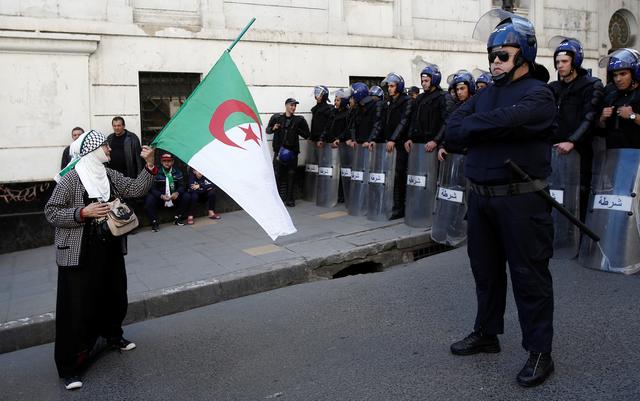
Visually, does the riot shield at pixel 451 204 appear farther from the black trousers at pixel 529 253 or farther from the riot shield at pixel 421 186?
the black trousers at pixel 529 253

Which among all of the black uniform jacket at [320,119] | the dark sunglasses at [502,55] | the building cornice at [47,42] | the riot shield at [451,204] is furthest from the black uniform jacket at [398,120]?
the dark sunglasses at [502,55]

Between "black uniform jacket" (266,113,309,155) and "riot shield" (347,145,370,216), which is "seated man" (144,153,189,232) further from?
"riot shield" (347,145,370,216)

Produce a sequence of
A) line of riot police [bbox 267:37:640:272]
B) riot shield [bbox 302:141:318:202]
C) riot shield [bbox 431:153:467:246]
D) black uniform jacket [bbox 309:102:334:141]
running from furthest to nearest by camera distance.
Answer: riot shield [bbox 302:141:318:202]
black uniform jacket [bbox 309:102:334:141]
riot shield [bbox 431:153:467:246]
line of riot police [bbox 267:37:640:272]

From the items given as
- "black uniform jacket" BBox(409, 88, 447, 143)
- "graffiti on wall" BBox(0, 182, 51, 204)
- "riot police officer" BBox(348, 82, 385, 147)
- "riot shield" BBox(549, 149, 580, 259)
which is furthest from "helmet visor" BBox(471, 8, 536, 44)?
"graffiti on wall" BBox(0, 182, 51, 204)

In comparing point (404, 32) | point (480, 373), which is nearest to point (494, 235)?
point (480, 373)

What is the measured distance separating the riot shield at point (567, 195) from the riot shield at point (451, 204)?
1.10 m

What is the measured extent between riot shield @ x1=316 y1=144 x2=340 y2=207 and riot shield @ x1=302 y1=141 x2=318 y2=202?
0.36 m

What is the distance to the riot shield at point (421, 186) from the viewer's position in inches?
298

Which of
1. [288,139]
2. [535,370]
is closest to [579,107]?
[535,370]

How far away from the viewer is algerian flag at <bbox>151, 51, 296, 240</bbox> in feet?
13.4

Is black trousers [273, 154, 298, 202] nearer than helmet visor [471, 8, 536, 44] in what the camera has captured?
No

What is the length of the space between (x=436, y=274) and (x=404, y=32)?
7.37m

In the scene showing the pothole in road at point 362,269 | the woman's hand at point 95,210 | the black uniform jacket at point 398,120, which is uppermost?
the black uniform jacket at point 398,120

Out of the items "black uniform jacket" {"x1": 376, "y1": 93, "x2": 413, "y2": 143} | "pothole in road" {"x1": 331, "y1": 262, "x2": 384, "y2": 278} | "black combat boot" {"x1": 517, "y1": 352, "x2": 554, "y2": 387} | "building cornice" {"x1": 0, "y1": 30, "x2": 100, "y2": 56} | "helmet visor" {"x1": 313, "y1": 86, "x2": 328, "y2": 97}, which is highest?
"building cornice" {"x1": 0, "y1": 30, "x2": 100, "y2": 56}
